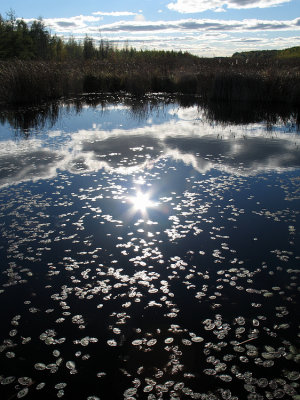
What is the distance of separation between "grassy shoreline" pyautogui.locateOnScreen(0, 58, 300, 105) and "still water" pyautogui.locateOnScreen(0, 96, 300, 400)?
31.1ft

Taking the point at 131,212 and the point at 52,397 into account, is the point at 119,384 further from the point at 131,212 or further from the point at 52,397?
the point at 131,212

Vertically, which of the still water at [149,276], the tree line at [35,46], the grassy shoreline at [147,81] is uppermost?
the tree line at [35,46]

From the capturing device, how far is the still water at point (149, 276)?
302 centimetres

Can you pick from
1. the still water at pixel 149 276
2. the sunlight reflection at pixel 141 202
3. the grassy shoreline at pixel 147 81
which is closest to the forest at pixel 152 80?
the grassy shoreline at pixel 147 81

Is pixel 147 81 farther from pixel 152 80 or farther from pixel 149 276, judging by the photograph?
pixel 149 276

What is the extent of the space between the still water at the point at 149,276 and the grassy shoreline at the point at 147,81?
9.49m

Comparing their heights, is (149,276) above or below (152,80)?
below

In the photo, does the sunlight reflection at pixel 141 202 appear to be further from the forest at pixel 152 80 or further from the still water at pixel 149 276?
the forest at pixel 152 80

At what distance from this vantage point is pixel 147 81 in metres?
23.6

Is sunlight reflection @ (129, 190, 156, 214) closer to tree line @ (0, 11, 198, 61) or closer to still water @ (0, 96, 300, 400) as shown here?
still water @ (0, 96, 300, 400)

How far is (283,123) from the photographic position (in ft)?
47.2

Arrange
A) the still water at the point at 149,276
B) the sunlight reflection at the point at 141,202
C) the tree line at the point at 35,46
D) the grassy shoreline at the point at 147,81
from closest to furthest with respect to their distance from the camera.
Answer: the still water at the point at 149,276 < the sunlight reflection at the point at 141,202 < the grassy shoreline at the point at 147,81 < the tree line at the point at 35,46

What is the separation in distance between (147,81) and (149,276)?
21.2 meters

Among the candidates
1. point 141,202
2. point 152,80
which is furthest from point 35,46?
point 141,202
